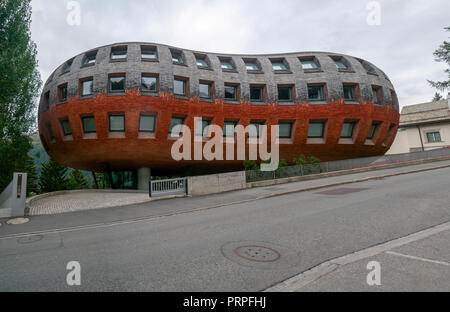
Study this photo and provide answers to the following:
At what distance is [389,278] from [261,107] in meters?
21.2

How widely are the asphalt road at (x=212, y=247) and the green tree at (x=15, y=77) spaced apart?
37.2 ft

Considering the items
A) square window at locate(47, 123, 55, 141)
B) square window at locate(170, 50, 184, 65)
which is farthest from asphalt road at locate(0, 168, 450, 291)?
square window at locate(47, 123, 55, 141)

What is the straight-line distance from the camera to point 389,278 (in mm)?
3055

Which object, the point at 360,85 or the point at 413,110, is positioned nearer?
the point at 360,85

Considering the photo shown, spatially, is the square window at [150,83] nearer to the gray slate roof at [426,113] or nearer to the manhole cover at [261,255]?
the manhole cover at [261,255]

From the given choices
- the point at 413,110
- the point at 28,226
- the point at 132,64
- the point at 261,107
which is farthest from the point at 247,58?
the point at 413,110

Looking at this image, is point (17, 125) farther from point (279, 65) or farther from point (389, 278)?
point (279, 65)

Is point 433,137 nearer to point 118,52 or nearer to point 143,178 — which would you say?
point 143,178

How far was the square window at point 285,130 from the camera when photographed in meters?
23.9

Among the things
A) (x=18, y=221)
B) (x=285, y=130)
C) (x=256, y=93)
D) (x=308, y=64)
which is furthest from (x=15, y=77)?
(x=308, y=64)

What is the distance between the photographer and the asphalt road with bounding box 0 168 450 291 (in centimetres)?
330

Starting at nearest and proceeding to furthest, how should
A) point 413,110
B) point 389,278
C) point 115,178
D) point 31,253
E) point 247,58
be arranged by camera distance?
point 389,278
point 31,253
point 247,58
point 115,178
point 413,110

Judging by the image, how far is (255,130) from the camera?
23281mm

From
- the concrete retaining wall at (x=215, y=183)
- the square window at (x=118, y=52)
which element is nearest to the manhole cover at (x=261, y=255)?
the concrete retaining wall at (x=215, y=183)
